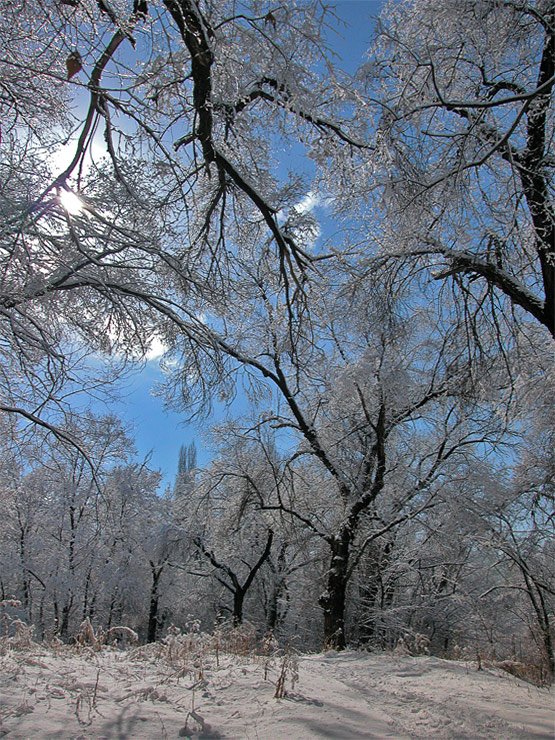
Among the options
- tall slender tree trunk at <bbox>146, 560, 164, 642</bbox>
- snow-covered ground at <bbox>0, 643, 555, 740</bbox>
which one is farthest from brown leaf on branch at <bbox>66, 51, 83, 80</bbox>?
tall slender tree trunk at <bbox>146, 560, 164, 642</bbox>

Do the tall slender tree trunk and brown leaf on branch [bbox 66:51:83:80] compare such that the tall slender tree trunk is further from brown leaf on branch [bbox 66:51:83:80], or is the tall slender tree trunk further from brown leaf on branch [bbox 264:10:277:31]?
brown leaf on branch [bbox 264:10:277:31]

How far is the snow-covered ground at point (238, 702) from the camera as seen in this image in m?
2.59

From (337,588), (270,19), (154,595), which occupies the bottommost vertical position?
(154,595)

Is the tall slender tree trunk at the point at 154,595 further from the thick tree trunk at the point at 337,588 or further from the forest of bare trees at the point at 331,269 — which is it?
the thick tree trunk at the point at 337,588

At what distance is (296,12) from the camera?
3295 millimetres

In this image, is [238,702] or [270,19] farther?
[270,19]

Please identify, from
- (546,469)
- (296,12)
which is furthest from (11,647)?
(546,469)

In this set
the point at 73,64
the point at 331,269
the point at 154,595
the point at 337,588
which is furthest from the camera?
the point at 154,595

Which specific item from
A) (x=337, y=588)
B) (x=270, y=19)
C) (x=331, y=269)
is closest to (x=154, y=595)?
(x=337, y=588)

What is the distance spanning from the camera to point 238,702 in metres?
3.11

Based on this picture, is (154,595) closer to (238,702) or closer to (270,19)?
(238,702)

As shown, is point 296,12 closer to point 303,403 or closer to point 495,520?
point 303,403

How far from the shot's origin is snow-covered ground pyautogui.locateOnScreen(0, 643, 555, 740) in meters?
2.59

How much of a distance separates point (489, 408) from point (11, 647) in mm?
9435
